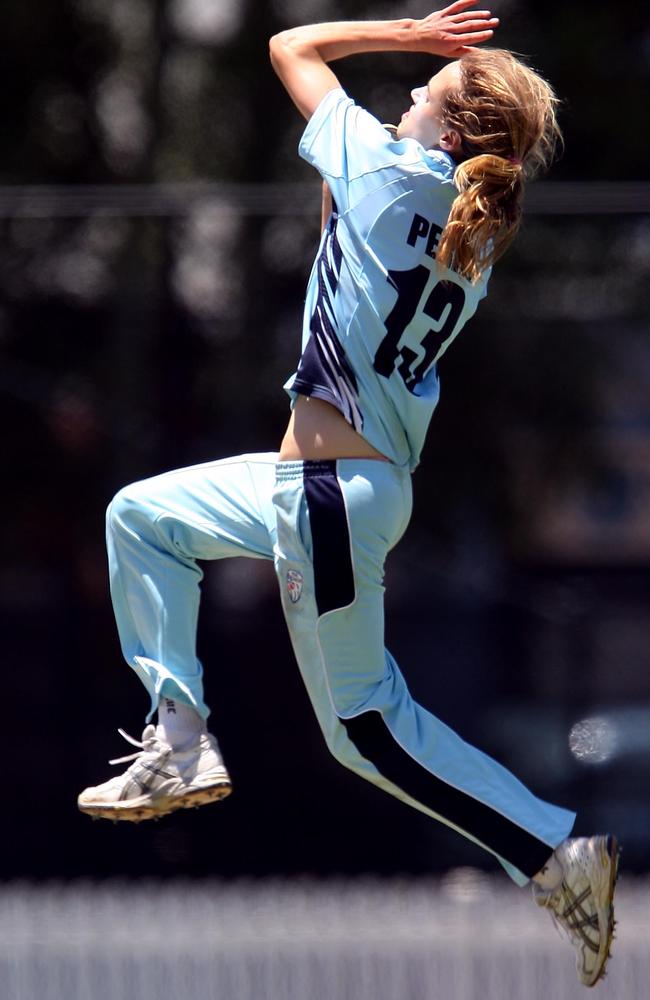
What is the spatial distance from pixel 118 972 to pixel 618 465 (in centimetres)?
289

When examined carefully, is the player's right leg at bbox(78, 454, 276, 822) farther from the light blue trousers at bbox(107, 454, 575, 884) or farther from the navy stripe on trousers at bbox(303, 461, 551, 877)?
the navy stripe on trousers at bbox(303, 461, 551, 877)

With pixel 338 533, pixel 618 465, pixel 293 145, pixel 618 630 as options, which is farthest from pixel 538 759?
pixel 338 533

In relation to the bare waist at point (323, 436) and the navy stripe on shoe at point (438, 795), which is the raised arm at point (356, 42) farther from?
the navy stripe on shoe at point (438, 795)

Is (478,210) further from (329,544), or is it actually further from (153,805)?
(153,805)

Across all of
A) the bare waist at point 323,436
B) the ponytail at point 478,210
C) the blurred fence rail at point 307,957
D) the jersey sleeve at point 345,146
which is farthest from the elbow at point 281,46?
the blurred fence rail at point 307,957

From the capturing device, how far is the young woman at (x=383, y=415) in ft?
9.13

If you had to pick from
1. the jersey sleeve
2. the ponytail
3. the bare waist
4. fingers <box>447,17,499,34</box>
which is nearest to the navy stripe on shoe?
the bare waist

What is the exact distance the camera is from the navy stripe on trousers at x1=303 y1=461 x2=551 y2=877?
282cm

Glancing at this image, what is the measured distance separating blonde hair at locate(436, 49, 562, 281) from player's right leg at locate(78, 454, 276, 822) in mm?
552

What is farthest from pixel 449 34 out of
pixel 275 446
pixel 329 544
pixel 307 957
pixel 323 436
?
pixel 275 446

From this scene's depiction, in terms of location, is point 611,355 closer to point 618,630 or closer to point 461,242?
point 618,630

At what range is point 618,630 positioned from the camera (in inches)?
271

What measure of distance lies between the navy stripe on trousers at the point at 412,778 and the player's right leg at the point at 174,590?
0.16 metres

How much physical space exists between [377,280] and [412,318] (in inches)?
3.6
